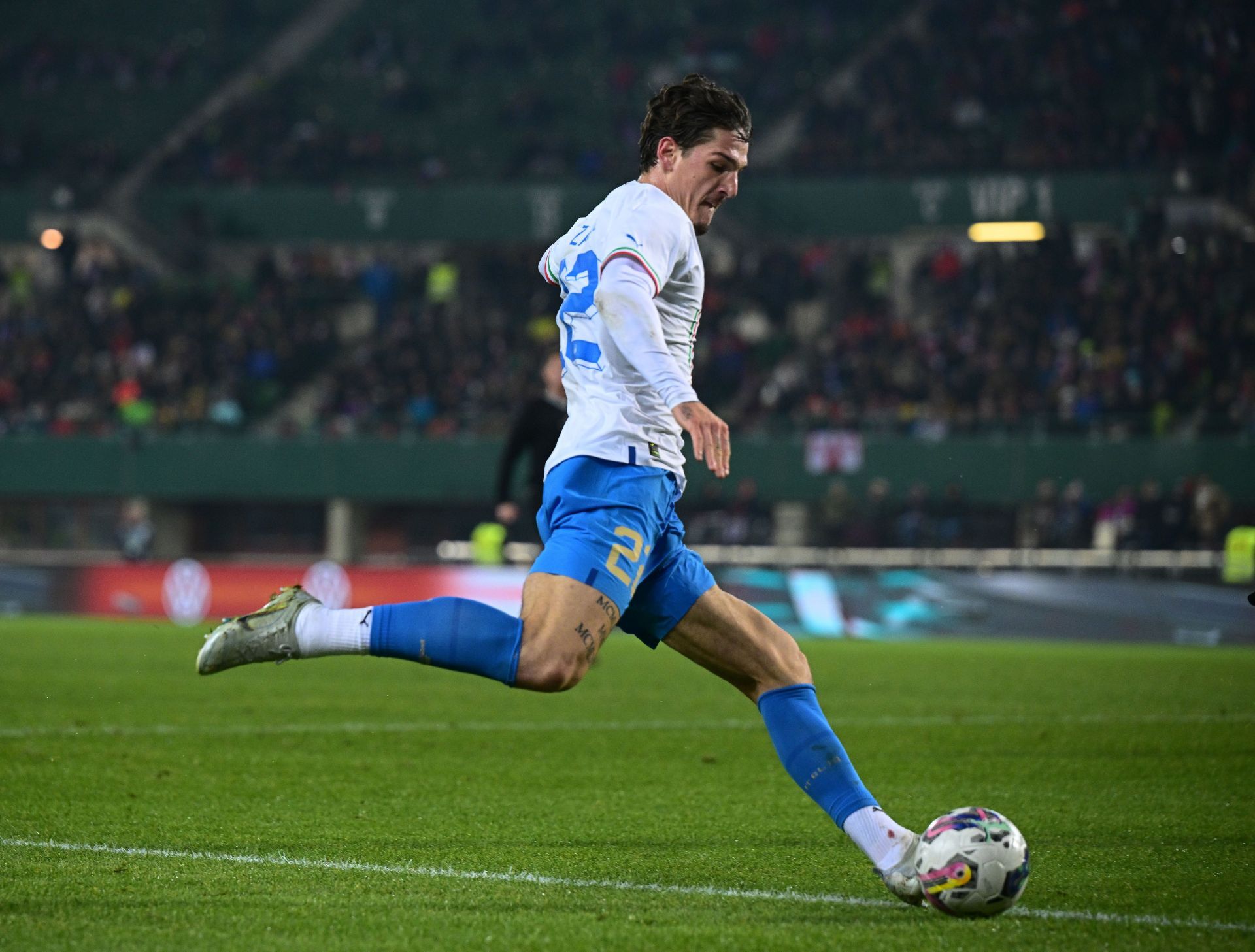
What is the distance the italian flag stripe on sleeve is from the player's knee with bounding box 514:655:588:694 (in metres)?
0.94

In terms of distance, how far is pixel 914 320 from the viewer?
97.3ft

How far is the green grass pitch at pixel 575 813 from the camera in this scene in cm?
391

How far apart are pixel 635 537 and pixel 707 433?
1.72ft

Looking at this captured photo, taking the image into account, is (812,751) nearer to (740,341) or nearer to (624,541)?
(624,541)

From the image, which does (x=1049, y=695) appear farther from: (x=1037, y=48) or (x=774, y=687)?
(x=1037, y=48)

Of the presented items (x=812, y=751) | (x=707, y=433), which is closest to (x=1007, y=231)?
(x=812, y=751)

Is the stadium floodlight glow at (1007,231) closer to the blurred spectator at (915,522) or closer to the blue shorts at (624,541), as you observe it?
the blurred spectator at (915,522)

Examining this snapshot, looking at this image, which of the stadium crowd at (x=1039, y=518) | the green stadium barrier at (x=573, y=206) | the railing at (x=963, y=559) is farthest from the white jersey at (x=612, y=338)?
the green stadium barrier at (x=573, y=206)

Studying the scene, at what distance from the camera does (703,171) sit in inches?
176

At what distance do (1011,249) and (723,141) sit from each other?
25.3 m

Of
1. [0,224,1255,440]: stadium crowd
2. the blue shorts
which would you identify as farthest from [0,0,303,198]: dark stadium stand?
the blue shorts

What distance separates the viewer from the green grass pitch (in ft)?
12.8

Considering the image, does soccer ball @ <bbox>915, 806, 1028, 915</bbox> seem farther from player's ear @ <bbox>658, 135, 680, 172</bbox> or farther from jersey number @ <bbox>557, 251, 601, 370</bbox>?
player's ear @ <bbox>658, 135, 680, 172</bbox>

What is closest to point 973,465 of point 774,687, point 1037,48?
point 1037,48
